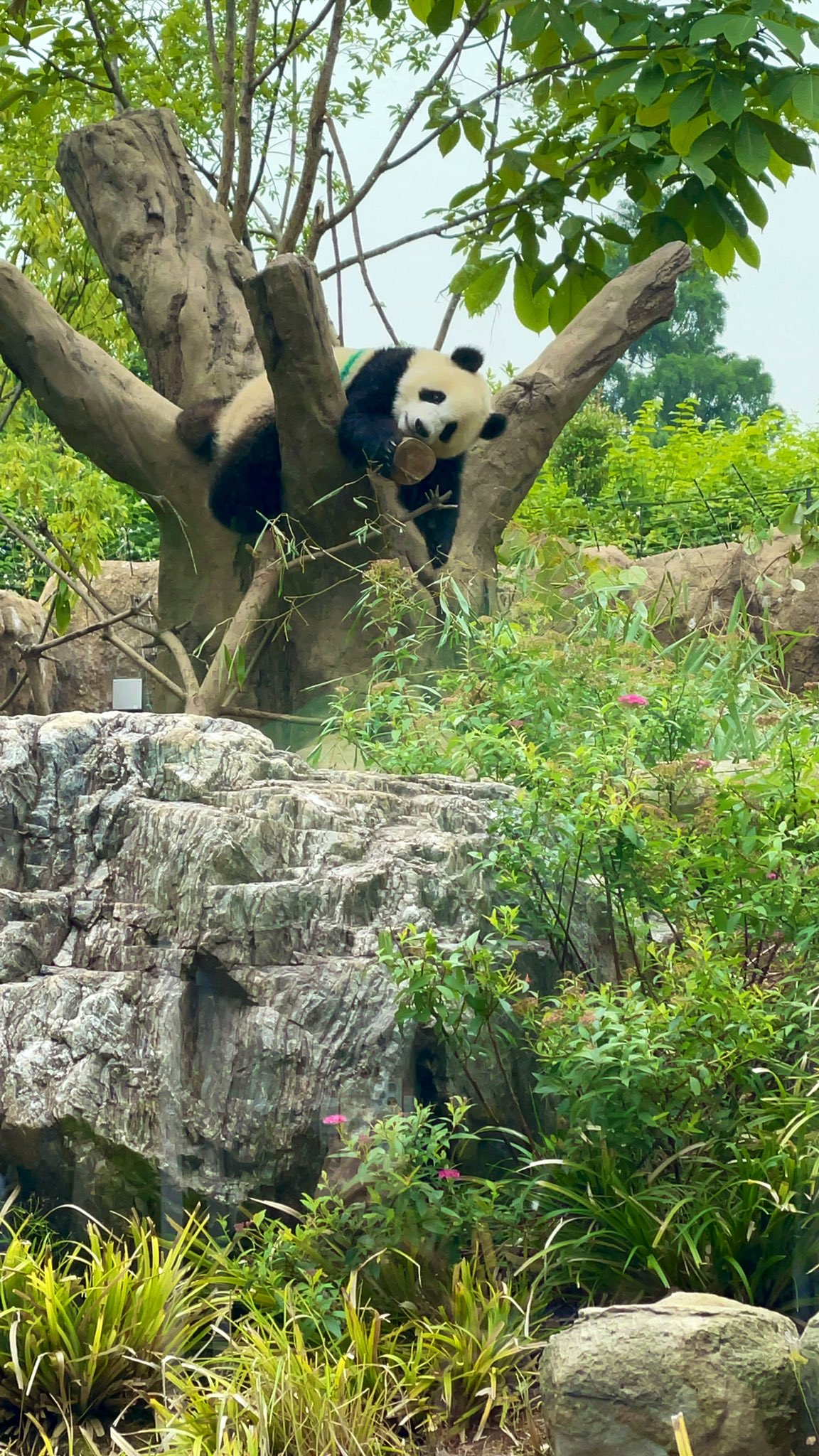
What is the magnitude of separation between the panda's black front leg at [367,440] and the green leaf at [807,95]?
1.15 metres

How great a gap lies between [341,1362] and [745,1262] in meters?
0.56

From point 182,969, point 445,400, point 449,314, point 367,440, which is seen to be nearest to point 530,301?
point 449,314

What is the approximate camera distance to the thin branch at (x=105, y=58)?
12.5ft

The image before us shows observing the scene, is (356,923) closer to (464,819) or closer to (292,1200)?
(464,819)

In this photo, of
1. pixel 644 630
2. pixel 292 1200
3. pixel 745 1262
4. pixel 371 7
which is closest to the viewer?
pixel 745 1262

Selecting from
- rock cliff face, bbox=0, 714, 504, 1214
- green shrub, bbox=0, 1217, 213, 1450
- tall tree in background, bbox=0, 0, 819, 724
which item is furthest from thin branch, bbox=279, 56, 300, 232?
green shrub, bbox=0, 1217, 213, 1450

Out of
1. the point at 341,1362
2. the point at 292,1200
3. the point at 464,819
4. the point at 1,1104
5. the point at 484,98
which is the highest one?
the point at 484,98

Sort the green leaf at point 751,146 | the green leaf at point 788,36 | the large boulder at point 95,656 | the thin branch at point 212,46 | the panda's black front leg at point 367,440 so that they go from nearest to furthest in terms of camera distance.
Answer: the green leaf at point 788,36 < the green leaf at point 751,146 < the panda's black front leg at point 367,440 < the thin branch at point 212,46 < the large boulder at point 95,656

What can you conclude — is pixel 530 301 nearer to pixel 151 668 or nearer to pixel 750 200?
pixel 750 200

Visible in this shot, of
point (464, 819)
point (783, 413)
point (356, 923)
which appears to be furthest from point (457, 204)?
point (356, 923)

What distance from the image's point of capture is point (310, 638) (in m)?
3.22

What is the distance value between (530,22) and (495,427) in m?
1.00

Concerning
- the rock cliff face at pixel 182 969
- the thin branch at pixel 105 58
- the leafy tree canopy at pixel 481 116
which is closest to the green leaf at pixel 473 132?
the leafy tree canopy at pixel 481 116

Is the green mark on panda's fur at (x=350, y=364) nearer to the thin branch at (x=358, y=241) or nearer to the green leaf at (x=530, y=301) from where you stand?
the thin branch at (x=358, y=241)
